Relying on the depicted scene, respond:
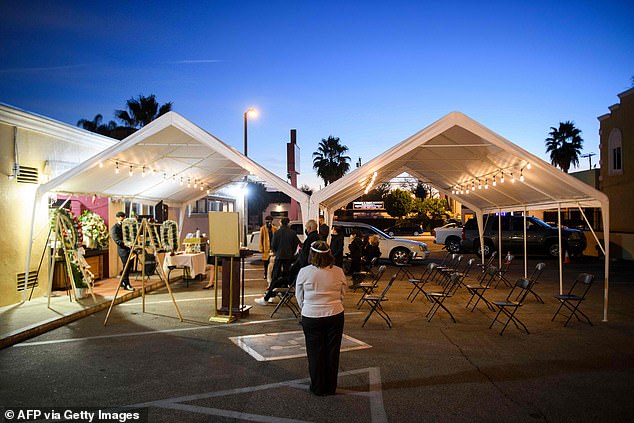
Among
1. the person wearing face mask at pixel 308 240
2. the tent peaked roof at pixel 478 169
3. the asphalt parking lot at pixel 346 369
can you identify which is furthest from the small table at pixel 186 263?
the person wearing face mask at pixel 308 240

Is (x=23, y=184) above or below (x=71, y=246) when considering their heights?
above

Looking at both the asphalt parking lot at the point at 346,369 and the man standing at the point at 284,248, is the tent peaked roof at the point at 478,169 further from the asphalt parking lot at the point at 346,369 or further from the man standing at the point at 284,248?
the asphalt parking lot at the point at 346,369

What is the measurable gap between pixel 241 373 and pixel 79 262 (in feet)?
19.8

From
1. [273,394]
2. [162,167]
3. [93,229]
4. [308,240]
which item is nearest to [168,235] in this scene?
[308,240]

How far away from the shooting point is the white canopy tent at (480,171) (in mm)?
9195

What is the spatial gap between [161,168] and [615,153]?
19.9m

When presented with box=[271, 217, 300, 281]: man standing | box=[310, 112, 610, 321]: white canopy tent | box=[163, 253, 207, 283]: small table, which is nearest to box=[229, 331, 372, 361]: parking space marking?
box=[271, 217, 300, 281]: man standing

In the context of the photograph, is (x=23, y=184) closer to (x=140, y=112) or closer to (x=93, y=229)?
(x=93, y=229)

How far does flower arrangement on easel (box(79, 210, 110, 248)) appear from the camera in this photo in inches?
495

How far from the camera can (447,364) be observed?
20.2 ft

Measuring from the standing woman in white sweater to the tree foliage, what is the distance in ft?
156

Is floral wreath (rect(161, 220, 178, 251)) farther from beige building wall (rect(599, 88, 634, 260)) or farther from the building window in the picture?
the building window

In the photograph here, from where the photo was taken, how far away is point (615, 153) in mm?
22312

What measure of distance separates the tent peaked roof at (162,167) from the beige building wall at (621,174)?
16.5 m
